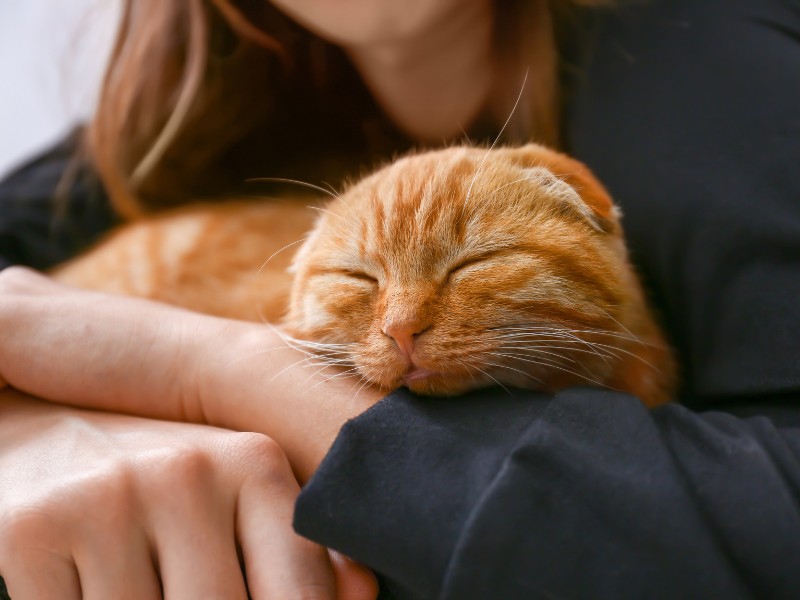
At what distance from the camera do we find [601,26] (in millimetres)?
1347

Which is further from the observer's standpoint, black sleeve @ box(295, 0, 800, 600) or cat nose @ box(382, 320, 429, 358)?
cat nose @ box(382, 320, 429, 358)

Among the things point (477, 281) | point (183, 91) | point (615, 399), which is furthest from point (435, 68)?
point (615, 399)

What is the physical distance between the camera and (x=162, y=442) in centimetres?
97

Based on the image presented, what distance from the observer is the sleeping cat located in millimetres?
943

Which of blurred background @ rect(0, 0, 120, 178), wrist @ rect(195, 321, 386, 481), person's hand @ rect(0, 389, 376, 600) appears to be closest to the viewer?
person's hand @ rect(0, 389, 376, 600)

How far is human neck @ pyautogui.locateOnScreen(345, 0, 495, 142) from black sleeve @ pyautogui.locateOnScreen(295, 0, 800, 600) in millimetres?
469

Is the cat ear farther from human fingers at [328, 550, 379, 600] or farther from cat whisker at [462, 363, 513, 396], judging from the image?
human fingers at [328, 550, 379, 600]

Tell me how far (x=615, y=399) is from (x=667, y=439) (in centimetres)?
7

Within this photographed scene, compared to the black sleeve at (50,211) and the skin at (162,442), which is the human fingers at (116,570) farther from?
the black sleeve at (50,211)

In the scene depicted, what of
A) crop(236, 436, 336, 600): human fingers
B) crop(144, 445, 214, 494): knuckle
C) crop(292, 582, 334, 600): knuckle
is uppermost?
crop(144, 445, 214, 494): knuckle

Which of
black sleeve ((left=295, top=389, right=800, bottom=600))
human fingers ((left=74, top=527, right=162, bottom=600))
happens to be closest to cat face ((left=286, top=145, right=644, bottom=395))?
black sleeve ((left=295, top=389, right=800, bottom=600))

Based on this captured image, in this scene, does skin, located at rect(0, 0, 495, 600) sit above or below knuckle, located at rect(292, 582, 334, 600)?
above

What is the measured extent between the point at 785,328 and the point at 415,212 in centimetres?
52

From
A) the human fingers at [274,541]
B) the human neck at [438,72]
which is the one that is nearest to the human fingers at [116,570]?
the human fingers at [274,541]
